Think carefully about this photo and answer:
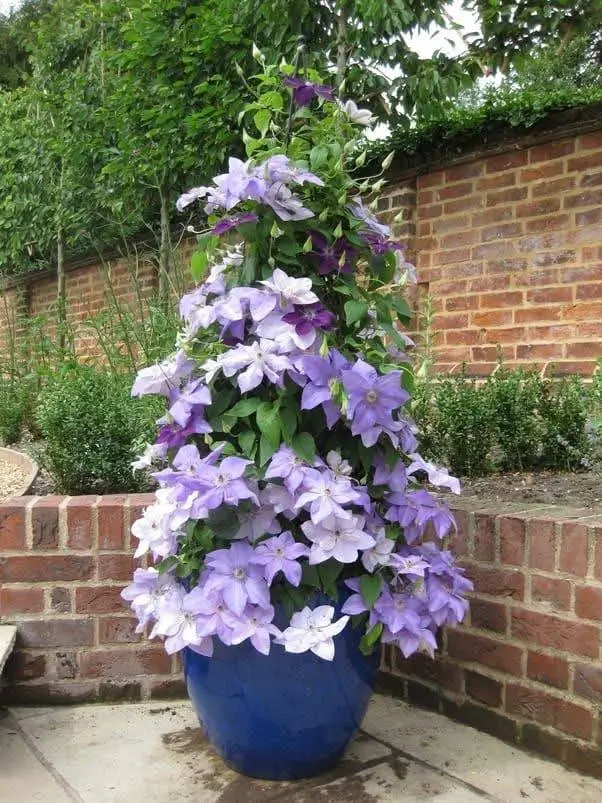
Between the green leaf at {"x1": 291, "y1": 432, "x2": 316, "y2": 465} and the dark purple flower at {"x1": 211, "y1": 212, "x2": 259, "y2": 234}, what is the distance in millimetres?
506

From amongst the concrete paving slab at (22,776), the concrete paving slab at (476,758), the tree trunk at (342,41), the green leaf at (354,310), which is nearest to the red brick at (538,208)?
the tree trunk at (342,41)

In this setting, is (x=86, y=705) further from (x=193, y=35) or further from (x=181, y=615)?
(x=193, y=35)

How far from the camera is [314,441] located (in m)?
1.83

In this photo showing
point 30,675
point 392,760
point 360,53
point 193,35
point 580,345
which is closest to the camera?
point 392,760

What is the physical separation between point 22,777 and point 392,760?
0.94 m

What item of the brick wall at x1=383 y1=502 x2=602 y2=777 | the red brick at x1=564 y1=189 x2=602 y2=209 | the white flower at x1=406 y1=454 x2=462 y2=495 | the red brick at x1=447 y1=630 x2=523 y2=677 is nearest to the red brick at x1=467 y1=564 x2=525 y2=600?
the brick wall at x1=383 y1=502 x2=602 y2=777

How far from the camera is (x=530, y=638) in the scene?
2090 millimetres

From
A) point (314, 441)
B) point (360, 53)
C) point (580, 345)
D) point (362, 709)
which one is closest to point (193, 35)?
point (360, 53)

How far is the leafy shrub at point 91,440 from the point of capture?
274 centimetres

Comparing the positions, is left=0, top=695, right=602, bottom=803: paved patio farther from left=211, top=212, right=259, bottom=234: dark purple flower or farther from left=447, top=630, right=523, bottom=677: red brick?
left=211, top=212, right=259, bottom=234: dark purple flower

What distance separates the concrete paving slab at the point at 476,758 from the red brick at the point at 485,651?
0.20 meters

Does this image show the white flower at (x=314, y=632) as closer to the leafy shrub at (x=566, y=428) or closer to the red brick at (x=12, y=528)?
the red brick at (x=12, y=528)

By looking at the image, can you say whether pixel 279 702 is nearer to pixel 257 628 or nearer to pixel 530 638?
pixel 257 628

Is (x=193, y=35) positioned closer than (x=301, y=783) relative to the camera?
No
